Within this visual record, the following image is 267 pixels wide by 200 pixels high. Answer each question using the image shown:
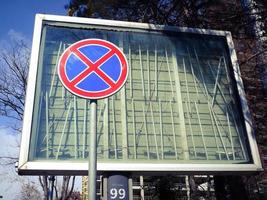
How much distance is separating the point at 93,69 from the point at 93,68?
0.04 feet

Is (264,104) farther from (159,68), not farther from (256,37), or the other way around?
(159,68)

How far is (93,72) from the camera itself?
2.81m

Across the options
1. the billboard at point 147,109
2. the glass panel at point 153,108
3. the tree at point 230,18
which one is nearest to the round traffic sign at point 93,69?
the billboard at point 147,109

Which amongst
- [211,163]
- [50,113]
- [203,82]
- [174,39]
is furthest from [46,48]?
[211,163]

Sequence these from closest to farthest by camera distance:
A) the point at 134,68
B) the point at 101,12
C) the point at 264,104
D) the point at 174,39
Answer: the point at 134,68, the point at 174,39, the point at 101,12, the point at 264,104

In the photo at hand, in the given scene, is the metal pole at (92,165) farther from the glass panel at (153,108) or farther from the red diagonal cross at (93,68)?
the glass panel at (153,108)

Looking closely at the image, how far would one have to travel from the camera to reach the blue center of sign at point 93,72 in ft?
8.93

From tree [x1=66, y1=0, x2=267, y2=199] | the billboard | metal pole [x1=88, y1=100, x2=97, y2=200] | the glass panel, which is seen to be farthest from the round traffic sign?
tree [x1=66, y1=0, x2=267, y2=199]

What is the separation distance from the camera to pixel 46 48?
464 cm

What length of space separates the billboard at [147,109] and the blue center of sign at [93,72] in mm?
1094

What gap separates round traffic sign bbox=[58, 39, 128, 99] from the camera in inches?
106

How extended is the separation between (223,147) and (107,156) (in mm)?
1611

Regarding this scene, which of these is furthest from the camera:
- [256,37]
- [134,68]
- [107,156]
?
[256,37]

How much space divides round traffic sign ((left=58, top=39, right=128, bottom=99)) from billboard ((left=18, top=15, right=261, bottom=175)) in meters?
1.09
